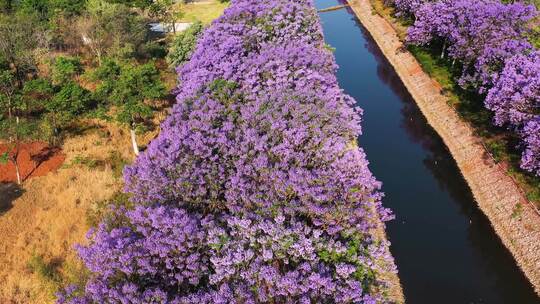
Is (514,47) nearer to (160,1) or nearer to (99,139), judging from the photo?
(99,139)

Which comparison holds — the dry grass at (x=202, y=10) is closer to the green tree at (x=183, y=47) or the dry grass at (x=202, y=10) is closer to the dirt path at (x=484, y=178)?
the green tree at (x=183, y=47)

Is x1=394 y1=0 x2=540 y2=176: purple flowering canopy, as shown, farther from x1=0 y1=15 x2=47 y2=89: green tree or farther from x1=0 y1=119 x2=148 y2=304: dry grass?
x1=0 y1=15 x2=47 y2=89: green tree

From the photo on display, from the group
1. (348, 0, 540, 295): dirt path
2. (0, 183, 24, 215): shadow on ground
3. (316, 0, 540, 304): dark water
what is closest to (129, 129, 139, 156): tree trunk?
(0, 183, 24, 215): shadow on ground

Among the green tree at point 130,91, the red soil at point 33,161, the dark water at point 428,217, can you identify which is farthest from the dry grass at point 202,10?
the red soil at point 33,161

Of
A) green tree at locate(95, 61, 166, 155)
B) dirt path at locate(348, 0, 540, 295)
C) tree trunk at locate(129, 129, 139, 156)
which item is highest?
green tree at locate(95, 61, 166, 155)

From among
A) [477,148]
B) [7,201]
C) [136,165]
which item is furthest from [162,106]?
[477,148]
